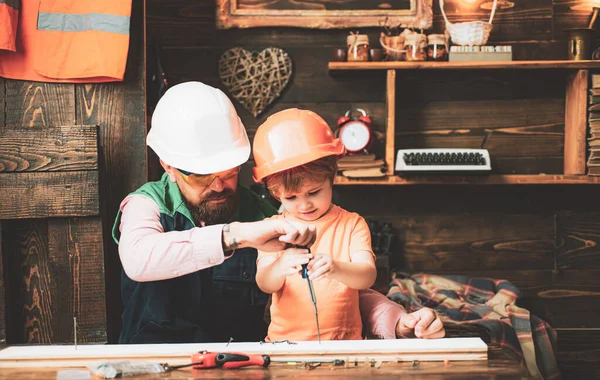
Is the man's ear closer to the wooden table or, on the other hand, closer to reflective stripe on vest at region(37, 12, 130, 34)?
reflective stripe on vest at region(37, 12, 130, 34)

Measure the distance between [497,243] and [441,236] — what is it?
358mm

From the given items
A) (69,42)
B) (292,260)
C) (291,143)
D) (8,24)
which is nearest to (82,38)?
(69,42)

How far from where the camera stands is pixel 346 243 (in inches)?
79.4

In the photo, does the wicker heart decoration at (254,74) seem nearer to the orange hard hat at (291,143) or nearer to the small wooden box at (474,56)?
the small wooden box at (474,56)

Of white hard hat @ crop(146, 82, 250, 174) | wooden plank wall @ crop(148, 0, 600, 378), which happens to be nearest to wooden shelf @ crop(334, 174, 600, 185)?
wooden plank wall @ crop(148, 0, 600, 378)

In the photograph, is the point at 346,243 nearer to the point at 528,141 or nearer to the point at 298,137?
the point at 298,137

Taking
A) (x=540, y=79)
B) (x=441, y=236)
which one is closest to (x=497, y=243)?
(x=441, y=236)

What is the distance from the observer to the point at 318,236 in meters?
2.04

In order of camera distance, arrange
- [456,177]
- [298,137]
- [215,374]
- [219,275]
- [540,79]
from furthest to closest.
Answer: [540,79] → [456,177] → [219,275] → [298,137] → [215,374]

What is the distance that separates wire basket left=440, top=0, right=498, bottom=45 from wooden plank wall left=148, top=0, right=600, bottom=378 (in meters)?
0.24

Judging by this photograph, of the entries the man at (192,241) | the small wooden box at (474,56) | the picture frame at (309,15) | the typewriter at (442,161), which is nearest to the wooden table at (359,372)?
the man at (192,241)

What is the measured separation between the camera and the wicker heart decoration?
4094mm

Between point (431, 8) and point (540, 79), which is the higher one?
point (431, 8)

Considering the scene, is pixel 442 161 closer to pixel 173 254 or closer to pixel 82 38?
pixel 82 38
